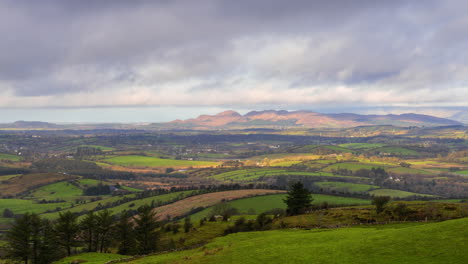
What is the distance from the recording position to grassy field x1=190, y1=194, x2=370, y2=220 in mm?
163700

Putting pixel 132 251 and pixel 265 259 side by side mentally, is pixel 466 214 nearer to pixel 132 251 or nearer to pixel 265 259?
pixel 265 259

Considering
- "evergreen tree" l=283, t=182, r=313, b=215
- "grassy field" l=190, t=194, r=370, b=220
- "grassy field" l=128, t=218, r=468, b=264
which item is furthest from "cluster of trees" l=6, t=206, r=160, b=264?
"grassy field" l=190, t=194, r=370, b=220

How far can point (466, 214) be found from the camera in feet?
225

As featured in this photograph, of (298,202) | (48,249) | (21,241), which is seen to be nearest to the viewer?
(48,249)

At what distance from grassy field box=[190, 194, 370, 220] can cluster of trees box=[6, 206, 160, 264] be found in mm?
75192

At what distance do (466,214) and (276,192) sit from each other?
132 metres

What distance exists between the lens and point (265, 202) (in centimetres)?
17625

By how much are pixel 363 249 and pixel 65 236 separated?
68.7 meters

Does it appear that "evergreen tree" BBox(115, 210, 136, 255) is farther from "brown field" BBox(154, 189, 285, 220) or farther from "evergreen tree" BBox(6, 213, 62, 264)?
"brown field" BBox(154, 189, 285, 220)

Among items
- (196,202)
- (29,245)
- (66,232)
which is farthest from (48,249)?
(196,202)

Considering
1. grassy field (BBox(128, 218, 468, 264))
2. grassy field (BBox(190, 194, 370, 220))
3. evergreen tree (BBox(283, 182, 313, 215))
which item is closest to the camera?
grassy field (BBox(128, 218, 468, 264))

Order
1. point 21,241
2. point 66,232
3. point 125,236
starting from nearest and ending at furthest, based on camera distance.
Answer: point 21,241 < point 66,232 < point 125,236

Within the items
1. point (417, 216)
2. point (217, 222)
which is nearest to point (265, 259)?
point (417, 216)

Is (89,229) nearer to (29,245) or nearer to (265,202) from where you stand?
(29,245)
